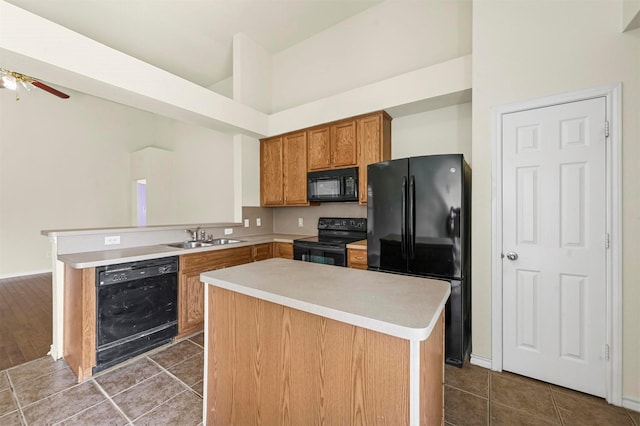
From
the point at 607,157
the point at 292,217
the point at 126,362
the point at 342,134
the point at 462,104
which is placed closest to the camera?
the point at 607,157

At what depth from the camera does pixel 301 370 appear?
117 cm

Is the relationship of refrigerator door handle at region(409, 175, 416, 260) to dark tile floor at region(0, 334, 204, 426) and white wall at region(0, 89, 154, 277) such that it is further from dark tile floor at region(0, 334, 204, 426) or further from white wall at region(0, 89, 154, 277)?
white wall at region(0, 89, 154, 277)

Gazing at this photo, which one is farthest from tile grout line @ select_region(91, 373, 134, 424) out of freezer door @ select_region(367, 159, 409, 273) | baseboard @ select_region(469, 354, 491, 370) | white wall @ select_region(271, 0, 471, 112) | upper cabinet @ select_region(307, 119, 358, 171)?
white wall @ select_region(271, 0, 471, 112)

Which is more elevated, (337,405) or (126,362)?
(337,405)

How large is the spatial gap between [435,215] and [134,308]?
9.04 ft

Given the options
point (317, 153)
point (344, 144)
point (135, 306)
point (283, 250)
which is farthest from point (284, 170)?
point (135, 306)

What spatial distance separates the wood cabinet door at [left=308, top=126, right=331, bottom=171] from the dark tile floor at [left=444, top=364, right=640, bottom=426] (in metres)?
2.65

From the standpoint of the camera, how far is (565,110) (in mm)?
1977

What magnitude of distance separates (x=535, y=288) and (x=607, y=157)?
3.43 ft

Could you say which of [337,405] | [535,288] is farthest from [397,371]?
[535,288]

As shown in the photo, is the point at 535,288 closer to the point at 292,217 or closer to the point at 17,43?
the point at 292,217

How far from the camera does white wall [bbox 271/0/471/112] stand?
2.96 m

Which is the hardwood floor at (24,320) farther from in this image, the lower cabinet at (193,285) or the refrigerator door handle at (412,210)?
the refrigerator door handle at (412,210)

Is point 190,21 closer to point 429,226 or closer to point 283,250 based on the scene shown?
point 283,250
